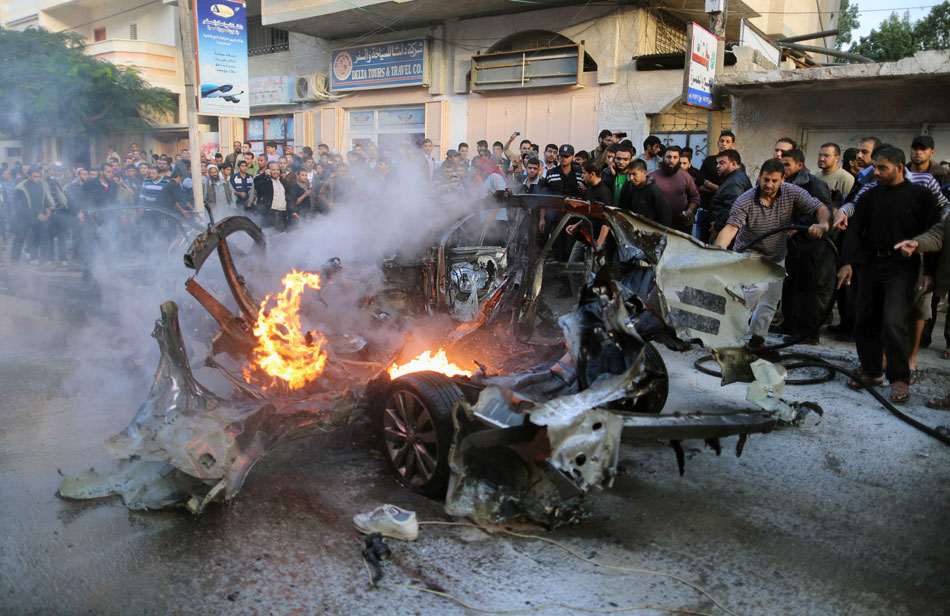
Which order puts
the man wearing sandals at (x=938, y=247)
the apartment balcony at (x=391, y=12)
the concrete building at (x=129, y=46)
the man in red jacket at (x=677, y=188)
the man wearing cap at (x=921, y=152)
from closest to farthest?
the man wearing sandals at (x=938, y=247)
the man wearing cap at (x=921, y=152)
the man in red jacket at (x=677, y=188)
the apartment balcony at (x=391, y=12)
the concrete building at (x=129, y=46)

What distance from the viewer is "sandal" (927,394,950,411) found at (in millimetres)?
5367

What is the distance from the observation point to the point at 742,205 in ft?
20.4

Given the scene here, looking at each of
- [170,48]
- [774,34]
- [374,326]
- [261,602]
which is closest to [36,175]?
[374,326]

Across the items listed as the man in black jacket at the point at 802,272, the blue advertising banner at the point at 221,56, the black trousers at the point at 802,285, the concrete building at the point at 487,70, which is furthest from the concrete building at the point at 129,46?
the black trousers at the point at 802,285

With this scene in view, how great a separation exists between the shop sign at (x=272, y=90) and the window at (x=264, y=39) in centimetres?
96

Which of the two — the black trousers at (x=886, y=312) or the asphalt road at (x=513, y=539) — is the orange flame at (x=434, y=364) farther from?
the black trousers at (x=886, y=312)

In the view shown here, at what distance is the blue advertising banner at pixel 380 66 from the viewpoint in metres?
17.7

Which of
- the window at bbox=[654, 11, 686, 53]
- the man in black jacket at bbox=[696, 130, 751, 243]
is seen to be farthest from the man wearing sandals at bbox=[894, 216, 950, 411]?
the window at bbox=[654, 11, 686, 53]

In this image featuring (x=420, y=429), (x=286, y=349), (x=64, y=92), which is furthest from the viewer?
(x=64, y=92)

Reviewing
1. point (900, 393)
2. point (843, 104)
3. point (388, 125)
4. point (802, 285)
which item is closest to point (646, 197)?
point (802, 285)

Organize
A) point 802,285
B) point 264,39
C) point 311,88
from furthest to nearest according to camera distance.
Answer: point 264,39
point 311,88
point 802,285

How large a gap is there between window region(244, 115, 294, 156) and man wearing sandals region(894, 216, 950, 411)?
62.0 ft

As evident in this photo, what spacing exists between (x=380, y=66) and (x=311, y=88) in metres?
2.65

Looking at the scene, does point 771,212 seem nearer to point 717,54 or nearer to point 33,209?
point 717,54
